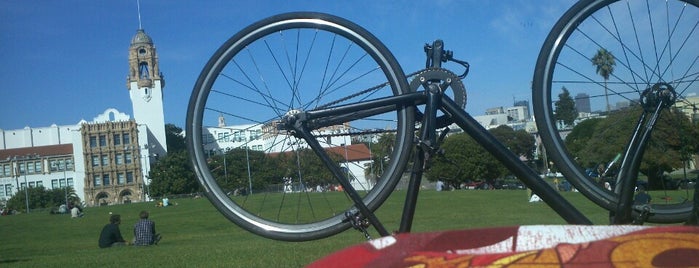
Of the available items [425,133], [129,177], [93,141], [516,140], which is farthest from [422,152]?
[129,177]

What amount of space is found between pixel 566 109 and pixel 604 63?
0.50 m

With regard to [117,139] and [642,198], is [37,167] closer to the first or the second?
[117,139]

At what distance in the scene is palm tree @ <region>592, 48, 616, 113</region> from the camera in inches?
189

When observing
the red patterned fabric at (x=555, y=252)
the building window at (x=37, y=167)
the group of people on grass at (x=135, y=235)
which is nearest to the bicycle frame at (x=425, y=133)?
the red patterned fabric at (x=555, y=252)

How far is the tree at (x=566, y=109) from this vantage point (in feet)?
15.1

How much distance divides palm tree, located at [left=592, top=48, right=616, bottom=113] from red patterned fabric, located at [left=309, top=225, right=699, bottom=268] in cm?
300

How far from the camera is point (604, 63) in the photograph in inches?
194

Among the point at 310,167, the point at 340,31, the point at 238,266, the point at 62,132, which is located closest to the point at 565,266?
the point at 340,31

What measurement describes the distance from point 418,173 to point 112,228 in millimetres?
15873

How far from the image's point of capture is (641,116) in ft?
14.4

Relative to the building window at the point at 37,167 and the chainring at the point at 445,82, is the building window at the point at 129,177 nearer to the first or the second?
the building window at the point at 37,167

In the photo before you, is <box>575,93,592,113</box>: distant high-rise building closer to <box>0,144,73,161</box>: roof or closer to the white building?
the white building

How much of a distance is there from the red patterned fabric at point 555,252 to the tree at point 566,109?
8.78 feet

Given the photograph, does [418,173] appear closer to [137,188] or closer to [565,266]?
[565,266]
